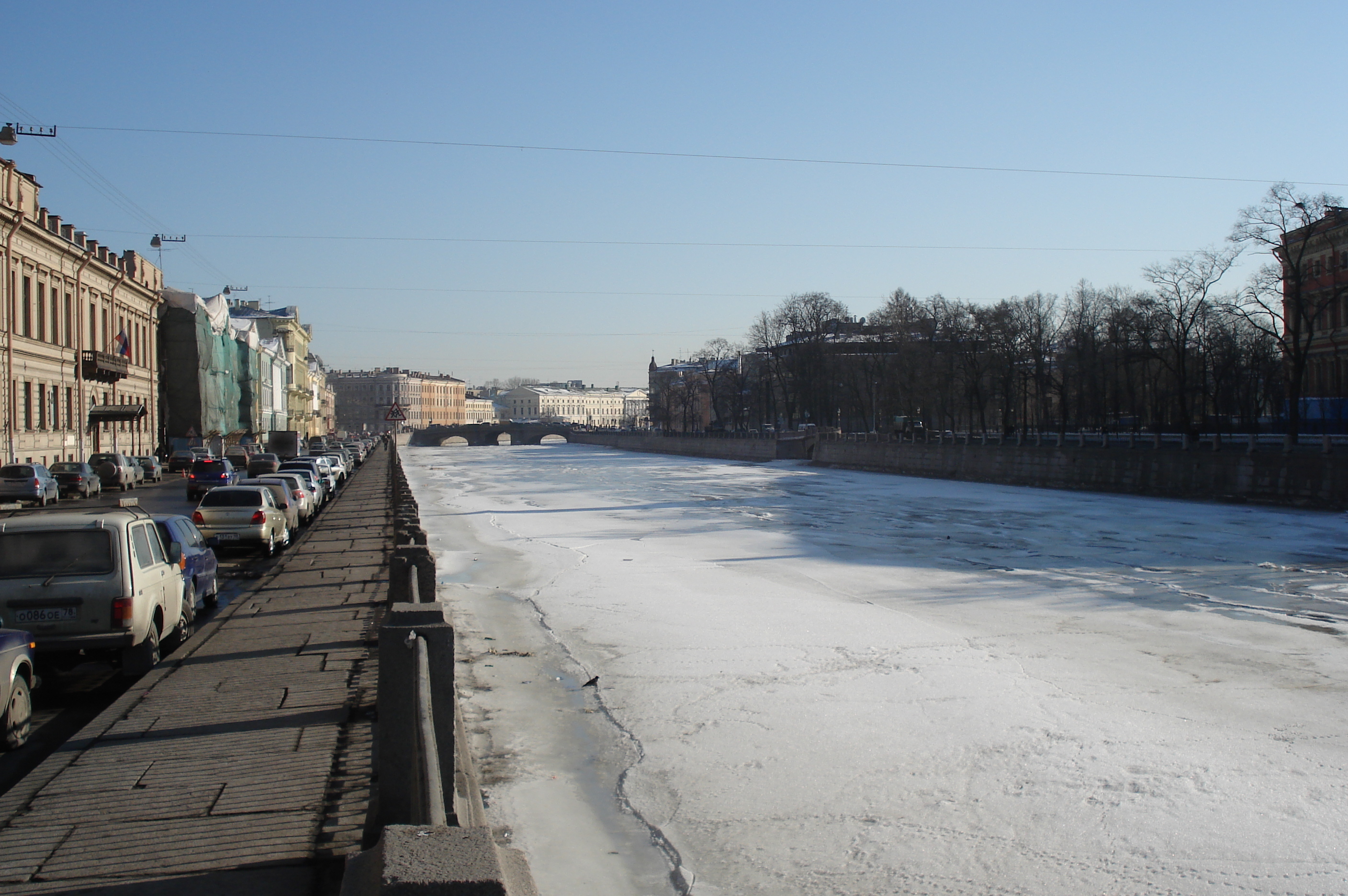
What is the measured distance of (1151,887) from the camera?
237 inches

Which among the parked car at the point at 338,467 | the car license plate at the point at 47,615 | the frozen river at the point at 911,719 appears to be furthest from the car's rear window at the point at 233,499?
the parked car at the point at 338,467

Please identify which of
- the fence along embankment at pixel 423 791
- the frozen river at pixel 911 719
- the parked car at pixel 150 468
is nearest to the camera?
the fence along embankment at pixel 423 791

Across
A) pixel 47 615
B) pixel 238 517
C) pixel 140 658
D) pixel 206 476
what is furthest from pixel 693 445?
pixel 47 615

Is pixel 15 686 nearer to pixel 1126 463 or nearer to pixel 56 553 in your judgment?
pixel 56 553

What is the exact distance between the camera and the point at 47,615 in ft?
30.4

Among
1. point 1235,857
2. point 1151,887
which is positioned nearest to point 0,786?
point 1151,887

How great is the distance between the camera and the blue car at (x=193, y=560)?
40.6ft

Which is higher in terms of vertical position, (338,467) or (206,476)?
(206,476)

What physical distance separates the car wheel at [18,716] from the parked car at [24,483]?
96.3ft

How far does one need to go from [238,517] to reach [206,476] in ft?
60.5

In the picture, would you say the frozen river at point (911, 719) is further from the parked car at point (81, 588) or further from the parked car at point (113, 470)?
the parked car at point (113, 470)

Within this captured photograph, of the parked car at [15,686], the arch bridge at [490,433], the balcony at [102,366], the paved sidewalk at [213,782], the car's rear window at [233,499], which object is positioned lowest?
the paved sidewalk at [213,782]

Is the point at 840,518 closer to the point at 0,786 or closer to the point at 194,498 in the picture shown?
the point at 194,498

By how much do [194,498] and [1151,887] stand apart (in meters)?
36.1
